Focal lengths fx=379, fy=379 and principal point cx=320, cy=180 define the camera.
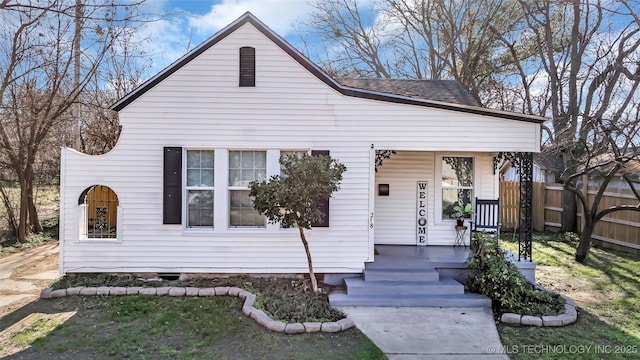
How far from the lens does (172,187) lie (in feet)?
22.8

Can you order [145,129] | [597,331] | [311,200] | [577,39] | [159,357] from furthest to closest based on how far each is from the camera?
[577,39] → [145,129] → [311,200] → [597,331] → [159,357]

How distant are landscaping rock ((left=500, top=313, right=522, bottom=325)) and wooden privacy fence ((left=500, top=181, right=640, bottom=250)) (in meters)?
6.83

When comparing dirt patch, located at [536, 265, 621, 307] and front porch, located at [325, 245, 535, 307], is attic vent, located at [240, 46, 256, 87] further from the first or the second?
dirt patch, located at [536, 265, 621, 307]

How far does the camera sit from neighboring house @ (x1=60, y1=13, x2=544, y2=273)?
23.1 ft

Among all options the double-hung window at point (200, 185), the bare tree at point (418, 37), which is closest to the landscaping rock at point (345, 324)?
the double-hung window at point (200, 185)

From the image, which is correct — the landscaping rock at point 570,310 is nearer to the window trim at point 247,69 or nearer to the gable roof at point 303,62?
the gable roof at point 303,62

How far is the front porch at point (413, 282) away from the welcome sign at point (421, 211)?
1100 mm

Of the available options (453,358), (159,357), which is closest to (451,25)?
(453,358)

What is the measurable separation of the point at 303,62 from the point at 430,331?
5.04m

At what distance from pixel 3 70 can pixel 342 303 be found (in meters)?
9.93

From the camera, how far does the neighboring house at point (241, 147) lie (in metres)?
7.04

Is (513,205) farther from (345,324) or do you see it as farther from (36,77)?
(36,77)

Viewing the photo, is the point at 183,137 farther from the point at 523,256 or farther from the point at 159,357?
the point at 523,256

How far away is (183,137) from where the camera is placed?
7.07m
